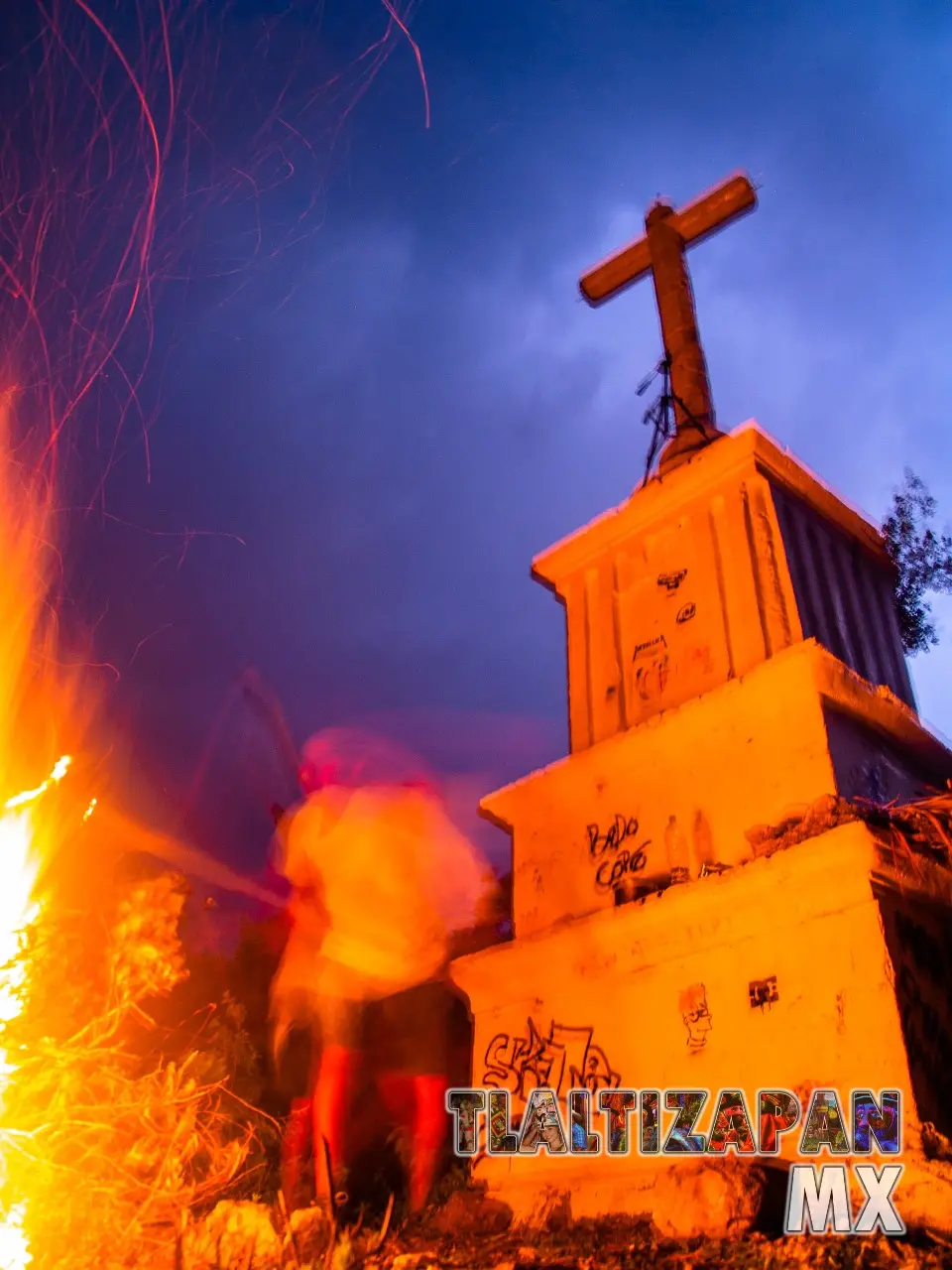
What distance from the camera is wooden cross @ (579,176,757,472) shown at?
1192 cm

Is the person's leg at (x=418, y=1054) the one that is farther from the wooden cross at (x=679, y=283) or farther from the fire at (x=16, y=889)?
the wooden cross at (x=679, y=283)

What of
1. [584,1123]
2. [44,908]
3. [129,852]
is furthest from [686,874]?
[129,852]

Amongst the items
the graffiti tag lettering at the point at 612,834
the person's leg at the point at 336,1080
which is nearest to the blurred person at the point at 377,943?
the person's leg at the point at 336,1080

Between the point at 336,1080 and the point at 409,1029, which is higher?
the point at 409,1029

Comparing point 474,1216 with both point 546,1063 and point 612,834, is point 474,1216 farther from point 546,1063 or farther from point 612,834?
point 612,834

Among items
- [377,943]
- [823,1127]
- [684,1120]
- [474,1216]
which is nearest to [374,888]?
[377,943]

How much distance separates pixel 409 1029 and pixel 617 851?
5159 mm

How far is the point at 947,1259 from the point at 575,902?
180 inches

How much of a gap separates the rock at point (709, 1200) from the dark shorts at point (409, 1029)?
17.3 ft

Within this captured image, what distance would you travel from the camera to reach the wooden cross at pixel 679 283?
1192 centimetres

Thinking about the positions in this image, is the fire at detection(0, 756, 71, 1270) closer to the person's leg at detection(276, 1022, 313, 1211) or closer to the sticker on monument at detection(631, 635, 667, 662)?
the person's leg at detection(276, 1022, 313, 1211)

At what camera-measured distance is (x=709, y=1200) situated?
5.94m

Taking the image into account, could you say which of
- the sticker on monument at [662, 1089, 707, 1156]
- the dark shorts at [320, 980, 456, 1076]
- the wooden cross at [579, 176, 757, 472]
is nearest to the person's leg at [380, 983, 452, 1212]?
the dark shorts at [320, 980, 456, 1076]

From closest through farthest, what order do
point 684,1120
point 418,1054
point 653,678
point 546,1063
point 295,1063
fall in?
point 684,1120
point 546,1063
point 653,678
point 418,1054
point 295,1063
